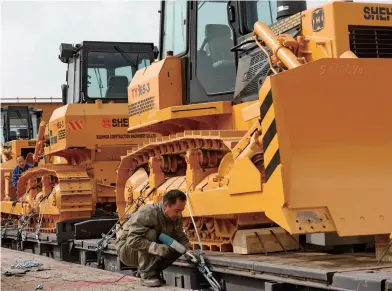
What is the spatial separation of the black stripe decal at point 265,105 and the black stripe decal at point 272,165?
35 cm

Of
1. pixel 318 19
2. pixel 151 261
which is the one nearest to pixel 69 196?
pixel 151 261

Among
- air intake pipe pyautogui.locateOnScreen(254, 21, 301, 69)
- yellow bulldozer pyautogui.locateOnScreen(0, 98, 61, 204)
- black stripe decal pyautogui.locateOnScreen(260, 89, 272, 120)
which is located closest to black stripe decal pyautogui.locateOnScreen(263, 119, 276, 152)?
black stripe decal pyautogui.locateOnScreen(260, 89, 272, 120)

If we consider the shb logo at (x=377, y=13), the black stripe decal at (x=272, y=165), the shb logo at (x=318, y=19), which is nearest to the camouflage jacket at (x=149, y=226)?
the black stripe decal at (x=272, y=165)

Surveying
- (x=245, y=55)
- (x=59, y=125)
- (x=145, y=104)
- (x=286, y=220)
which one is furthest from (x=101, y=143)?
(x=286, y=220)

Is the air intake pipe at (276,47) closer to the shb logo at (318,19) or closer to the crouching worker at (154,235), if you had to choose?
the shb logo at (318,19)

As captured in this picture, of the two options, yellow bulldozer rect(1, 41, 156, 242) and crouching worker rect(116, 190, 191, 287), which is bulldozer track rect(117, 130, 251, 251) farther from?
yellow bulldozer rect(1, 41, 156, 242)

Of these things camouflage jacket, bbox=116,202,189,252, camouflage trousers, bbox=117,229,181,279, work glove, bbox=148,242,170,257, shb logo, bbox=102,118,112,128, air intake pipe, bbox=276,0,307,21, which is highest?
air intake pipe, bbox=276,0,307,21

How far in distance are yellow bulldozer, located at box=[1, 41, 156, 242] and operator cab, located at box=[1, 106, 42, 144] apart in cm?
545

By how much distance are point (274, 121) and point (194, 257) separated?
1.57 metres

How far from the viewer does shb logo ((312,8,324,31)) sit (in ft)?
19.0

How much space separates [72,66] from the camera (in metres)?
12.5

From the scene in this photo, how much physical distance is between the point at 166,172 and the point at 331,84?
3.17 meters

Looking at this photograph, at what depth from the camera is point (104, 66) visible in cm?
1216

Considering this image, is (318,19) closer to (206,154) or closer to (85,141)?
(206,154)
